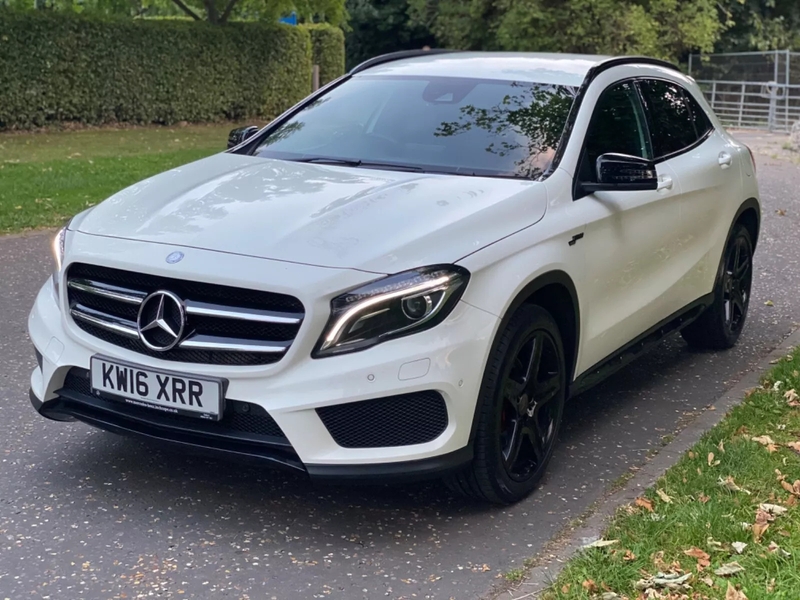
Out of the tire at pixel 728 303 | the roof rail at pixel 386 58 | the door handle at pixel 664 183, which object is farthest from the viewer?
the tire at pixel 728 303

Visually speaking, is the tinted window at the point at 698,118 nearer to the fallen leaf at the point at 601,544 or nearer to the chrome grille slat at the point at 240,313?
the fallen leaf at the point at 601,544

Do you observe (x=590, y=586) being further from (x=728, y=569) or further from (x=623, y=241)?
(x=623, y=241)

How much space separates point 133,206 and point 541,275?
164 centimetres

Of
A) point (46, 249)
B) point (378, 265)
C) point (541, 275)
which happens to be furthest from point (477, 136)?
point (46, 249)

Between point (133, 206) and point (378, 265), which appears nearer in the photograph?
point (378, 265)

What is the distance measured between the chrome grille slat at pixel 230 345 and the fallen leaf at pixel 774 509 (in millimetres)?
1881

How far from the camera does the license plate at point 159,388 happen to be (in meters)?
3.56

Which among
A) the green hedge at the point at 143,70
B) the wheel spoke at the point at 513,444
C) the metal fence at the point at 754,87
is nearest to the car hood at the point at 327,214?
the wheel spoke at the point at 513,444

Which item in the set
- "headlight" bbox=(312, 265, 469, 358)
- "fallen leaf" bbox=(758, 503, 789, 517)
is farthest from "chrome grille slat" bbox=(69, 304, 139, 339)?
"fallen leaf" bbox=(758, 503, 789, 517)

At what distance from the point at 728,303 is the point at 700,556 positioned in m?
3.20

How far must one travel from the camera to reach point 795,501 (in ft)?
13.1

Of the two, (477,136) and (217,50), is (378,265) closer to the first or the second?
(477,136)

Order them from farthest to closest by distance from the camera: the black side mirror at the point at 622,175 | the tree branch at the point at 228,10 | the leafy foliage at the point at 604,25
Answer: the leafy foliage at the point at 604,25
the tree branch at the point at 228,10
the black side mirror at the point at 622,175

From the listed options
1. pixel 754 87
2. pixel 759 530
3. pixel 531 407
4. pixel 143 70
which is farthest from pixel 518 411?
pixel 754 87
